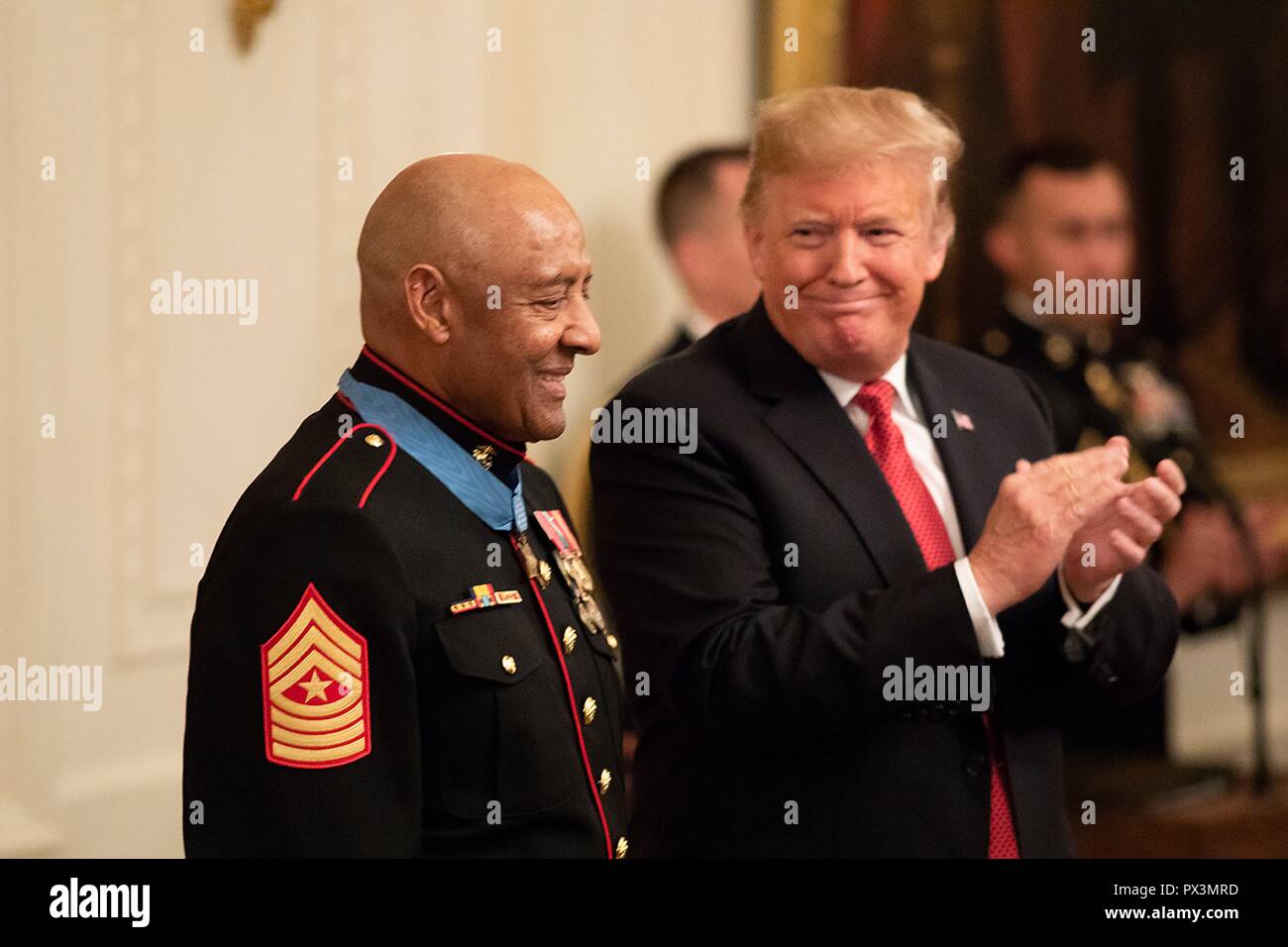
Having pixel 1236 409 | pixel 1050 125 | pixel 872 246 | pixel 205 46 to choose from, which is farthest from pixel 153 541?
pixel 1236 409

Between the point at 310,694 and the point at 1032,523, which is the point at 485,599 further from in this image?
the point at 1032,523

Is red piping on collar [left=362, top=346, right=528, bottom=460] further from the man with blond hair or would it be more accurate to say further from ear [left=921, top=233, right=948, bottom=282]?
ear [left=921, top=233, right=948, bottom=282]

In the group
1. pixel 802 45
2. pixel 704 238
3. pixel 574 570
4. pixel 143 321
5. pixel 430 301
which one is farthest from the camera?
pixel 802 45

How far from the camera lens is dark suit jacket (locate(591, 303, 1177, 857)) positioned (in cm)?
205

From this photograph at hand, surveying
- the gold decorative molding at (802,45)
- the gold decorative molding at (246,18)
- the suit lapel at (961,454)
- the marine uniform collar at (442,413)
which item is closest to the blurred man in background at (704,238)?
the gold decorative molding at (802,45)

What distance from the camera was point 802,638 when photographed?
6.73 ft

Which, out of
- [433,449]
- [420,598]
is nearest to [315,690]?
[420,598]

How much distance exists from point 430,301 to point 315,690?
43cm

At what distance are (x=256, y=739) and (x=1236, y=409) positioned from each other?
4.52 meters

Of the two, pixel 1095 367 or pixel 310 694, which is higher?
pixel 1095 367

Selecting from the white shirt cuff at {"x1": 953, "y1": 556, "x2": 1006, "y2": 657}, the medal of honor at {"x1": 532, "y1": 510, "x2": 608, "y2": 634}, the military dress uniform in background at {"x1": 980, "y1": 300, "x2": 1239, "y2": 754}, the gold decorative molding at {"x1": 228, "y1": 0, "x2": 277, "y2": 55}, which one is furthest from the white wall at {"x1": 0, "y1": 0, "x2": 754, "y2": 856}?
the military dress uniform in background at {"x1": 980, "y1": 300, "x2": 1239, "y2": 754}

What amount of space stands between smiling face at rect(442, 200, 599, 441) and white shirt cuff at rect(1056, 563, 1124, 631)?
2.56ft

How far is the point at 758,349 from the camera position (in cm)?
225

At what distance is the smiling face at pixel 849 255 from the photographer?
2.16 m
